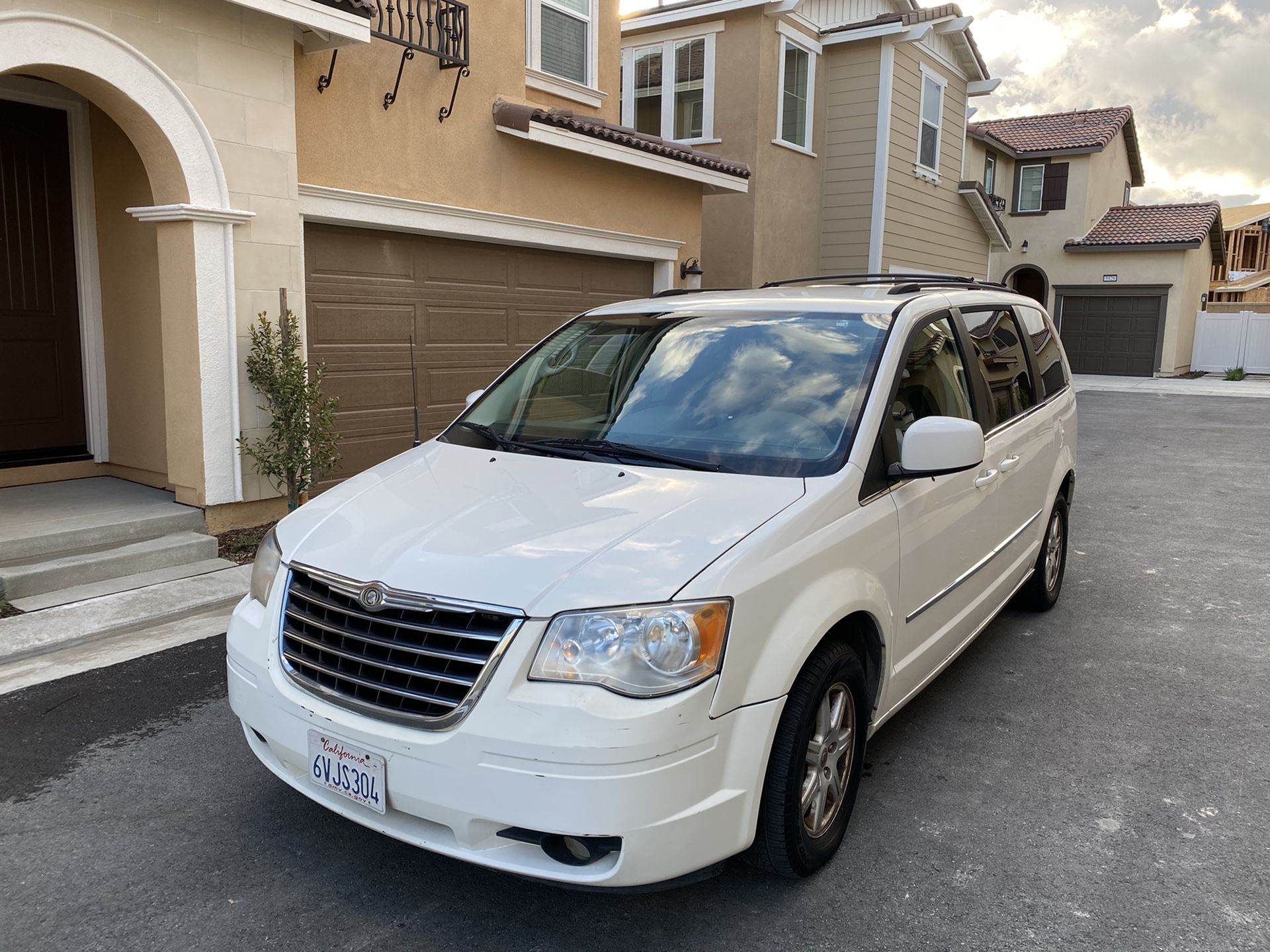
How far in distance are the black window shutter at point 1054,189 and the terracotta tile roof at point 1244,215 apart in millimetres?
17499

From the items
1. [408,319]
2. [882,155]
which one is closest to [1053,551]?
[408,319]

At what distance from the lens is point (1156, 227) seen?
27.2 meters

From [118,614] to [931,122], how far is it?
16598 millimetres

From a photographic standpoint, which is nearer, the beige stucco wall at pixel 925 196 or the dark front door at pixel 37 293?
the dark front door at pixel 37 293

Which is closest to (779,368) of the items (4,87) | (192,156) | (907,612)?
(907,612)

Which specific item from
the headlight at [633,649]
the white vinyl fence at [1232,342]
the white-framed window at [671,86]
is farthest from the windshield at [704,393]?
the white vinyl fence at [1232,342]

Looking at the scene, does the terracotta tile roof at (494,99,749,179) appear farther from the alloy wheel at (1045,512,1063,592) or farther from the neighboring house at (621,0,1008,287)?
the alloy wheel at (1045,512,1063,592)

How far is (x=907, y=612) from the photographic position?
354cm

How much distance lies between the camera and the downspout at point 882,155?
1586cm

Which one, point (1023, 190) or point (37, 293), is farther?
point (1023, 190)

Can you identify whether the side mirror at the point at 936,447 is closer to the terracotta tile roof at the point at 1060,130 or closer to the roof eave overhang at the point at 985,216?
the roof eave overhang at the point at 985,216

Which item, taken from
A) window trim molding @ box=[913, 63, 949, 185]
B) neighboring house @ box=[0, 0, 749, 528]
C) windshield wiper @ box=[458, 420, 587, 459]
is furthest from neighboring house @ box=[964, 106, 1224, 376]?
windshield wiper @ box=[458, 420, 587, 459]

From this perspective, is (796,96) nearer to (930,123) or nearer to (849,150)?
(849,150)

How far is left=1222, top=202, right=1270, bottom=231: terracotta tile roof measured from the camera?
1643 inches
